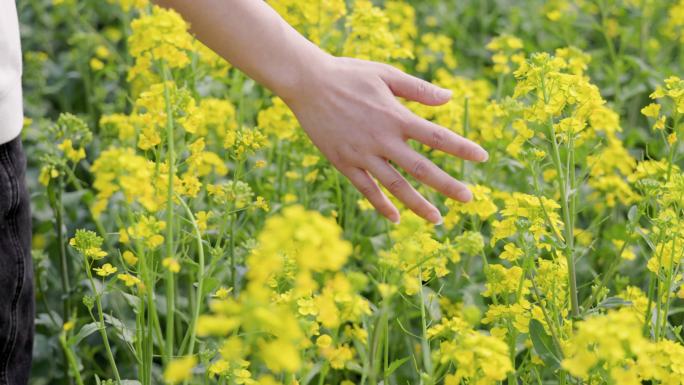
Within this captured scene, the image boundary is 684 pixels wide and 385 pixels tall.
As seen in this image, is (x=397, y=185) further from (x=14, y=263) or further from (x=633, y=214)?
(x=14, y=263)

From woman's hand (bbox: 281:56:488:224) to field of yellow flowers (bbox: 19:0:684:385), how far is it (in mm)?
110

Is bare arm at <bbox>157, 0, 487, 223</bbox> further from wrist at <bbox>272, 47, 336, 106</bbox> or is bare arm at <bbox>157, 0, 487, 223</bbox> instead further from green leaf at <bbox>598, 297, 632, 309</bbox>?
green leaf at <bbox>598, 297, 632, 309</bbox>

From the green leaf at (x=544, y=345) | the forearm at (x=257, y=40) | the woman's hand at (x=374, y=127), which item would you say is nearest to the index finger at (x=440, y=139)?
the woman's hand at (x=374, y=127)

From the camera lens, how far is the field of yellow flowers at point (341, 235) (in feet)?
4.53

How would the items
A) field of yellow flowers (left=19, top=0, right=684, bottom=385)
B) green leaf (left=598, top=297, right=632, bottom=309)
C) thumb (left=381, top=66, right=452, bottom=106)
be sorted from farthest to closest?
green leaf (left=598, top=297, right=632, bottom=309) → thumb (left=381, top=66, right=452, bottom=106) → field of yellow flowers (left=19, top=0, right=684, bottom=385)


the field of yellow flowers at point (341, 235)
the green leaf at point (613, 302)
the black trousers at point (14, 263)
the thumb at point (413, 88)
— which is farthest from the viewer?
the green leaf at point (613, 302)

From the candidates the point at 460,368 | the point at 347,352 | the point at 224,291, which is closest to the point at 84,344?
the point at 224,291

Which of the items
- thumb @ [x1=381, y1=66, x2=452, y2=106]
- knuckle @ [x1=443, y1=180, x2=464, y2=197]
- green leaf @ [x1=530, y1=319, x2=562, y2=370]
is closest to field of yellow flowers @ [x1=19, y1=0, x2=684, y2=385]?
green leaf @ [x1=530, y1=319, x2=562, y2=370]

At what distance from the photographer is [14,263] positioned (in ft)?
5.61

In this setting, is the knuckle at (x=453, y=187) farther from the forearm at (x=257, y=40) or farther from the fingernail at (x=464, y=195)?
the forearm at (x=257, y=40)

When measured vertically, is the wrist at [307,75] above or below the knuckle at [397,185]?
above

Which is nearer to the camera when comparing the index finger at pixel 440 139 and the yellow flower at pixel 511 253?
the index finger at pixel 440 139

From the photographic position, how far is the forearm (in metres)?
1.70

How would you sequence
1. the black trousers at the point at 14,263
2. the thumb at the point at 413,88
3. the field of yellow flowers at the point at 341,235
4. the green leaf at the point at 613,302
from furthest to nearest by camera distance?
the green leaf at the point at 613,302
the thumb at the point at 413,88
the black trousers at the point at 14,263
the field of yellow flowers at the point at 341,235
